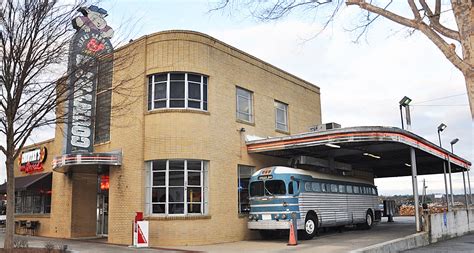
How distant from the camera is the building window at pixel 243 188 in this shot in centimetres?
1973

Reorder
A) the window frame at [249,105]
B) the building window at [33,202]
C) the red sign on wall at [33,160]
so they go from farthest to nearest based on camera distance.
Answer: the red sign on wall at [33,160]
the building window at [33,202]
the window frame at [249,105]

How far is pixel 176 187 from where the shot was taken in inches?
691

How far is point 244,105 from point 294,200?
17.5 feet

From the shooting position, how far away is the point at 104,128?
2022 centimetres

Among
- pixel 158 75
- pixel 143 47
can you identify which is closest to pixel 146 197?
pixel 158 75

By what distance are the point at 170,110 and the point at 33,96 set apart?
580 centimetres

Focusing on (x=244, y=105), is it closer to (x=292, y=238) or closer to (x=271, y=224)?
(x=271, y=224)

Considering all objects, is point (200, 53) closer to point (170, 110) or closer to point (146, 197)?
point (170, 110)

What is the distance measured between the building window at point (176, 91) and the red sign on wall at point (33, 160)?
33.1ft

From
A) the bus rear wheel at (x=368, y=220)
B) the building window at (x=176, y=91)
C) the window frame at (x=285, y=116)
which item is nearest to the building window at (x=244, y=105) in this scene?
the window frame at (x=285, y=116)

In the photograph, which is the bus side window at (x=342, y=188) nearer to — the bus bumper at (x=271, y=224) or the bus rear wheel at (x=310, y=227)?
the bus rear wheel at (x=310, y=227)

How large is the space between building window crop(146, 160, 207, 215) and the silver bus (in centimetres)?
218

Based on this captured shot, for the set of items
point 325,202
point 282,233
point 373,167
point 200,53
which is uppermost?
point 200,53

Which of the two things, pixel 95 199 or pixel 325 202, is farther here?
pixel 95 199
